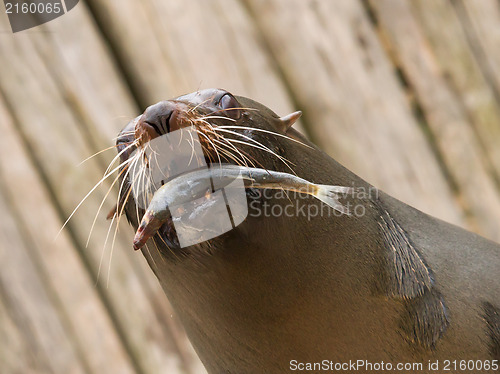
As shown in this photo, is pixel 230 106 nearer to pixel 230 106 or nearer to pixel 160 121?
pixel 230 106

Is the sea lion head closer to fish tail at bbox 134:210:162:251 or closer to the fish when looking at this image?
the fish

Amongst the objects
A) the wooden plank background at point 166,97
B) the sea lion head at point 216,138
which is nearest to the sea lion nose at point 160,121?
the sea lion head at point 216,138

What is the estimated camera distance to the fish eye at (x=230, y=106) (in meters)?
1.64

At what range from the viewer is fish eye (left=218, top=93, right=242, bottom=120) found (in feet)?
5.37

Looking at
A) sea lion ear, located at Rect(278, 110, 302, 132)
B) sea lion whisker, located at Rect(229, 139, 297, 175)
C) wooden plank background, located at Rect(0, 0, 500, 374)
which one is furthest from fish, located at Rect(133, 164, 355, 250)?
wooden plank background, located at Rect(0, 0, 500, 374)

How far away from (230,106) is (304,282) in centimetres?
47

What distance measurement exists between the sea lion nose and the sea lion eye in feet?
0.65

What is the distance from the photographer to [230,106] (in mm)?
1646

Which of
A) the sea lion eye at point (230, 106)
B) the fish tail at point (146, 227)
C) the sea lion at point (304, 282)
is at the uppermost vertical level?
the sea lion eye at point (230, 106)

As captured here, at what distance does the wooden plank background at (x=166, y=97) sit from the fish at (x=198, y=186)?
1692mm

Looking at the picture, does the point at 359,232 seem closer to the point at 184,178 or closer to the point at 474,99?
the point at 184,178

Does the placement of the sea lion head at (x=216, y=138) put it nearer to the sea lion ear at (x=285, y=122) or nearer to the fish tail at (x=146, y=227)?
the sea lion ear at (x=285, y=122)

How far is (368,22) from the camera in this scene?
11.3 ft

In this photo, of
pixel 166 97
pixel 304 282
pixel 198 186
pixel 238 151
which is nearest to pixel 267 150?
pixel 238 151
